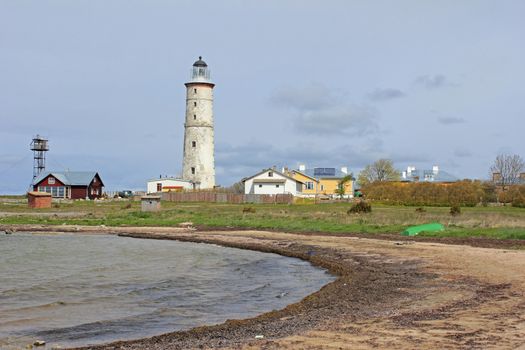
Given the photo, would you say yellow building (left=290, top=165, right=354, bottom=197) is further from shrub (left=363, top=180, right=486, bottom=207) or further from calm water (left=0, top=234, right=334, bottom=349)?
calm water (left=0, top=234, right=334, bottom=349)

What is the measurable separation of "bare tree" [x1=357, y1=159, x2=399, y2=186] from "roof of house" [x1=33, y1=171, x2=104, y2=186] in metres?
43.3

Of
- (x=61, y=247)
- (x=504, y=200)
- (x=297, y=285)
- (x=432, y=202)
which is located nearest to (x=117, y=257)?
(x=61, y=247)

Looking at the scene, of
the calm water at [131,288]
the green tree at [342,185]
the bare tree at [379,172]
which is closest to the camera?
the calm water at [131,288]

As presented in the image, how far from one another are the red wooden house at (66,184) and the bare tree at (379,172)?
43.5 meters

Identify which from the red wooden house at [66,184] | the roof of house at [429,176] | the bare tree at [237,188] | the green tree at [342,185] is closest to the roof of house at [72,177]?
the red wooden house at [66,184]

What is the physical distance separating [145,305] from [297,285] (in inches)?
190

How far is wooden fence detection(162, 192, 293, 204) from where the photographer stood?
74562mm

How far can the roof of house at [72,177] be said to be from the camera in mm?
85375

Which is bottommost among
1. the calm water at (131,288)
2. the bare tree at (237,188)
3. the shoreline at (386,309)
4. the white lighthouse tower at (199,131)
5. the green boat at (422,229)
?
the calm water at (131,288)

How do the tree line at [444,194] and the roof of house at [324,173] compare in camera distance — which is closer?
the tree line at [444,194]

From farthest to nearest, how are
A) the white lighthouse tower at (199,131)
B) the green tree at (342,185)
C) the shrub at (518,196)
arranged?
1. the green tree at (342,185)
2. the white lighthouse tower at (199,131)
3. the shrub at (518,196)

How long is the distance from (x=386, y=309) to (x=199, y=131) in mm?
69609

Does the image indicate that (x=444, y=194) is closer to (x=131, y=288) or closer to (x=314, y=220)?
(x=314, y=220)

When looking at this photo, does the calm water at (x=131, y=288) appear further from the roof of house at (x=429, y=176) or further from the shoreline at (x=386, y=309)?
the roof of house at (x=429, y=176)
